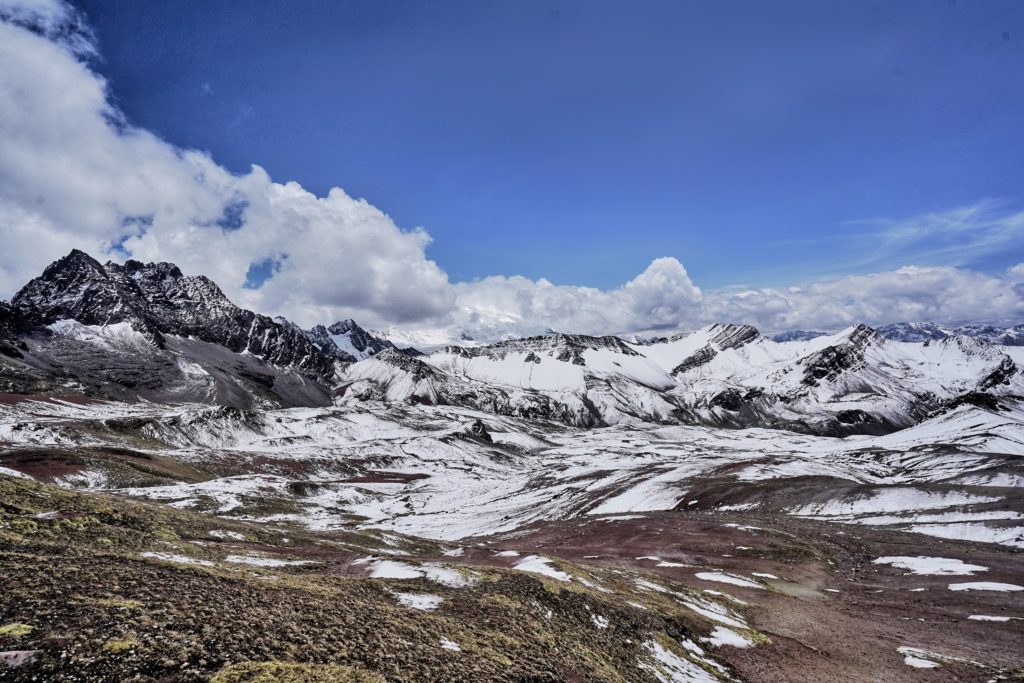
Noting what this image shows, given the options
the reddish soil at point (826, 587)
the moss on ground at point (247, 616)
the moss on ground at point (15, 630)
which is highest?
the moss on ground at point (15, 630)

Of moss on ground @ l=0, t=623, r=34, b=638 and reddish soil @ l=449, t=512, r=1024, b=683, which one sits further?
reddish soil @ l=449, t=512, r=1024, b=683

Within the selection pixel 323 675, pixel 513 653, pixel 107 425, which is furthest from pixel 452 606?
pixel 107 425

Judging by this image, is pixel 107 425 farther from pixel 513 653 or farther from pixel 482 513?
pixel 513 653

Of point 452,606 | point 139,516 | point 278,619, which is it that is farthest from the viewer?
point 139,516

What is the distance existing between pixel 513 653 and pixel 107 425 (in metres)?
205

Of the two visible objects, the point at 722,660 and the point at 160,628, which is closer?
the point at 160,628

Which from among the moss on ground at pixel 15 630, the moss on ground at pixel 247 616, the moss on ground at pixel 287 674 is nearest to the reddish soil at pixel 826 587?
the moss on ground at pixel 247 616

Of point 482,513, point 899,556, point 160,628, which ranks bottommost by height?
point 482,513

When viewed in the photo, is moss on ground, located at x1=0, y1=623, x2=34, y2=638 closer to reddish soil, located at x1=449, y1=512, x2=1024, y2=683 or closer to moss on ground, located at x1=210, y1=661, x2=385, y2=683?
moss on ground, located at x1=210, y1=661, x2=385, y2=683

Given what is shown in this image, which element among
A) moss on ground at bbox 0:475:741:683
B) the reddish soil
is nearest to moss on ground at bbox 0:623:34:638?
moss on ground at bbox 0:475:741:683

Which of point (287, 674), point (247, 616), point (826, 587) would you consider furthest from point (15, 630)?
point (826, 587)

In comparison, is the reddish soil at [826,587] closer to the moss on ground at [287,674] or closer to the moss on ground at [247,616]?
the moss on ground at [247,616]

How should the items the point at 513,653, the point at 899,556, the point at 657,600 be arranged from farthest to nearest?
the point at 899,556 → the point at 657,600 → the point at 513,653

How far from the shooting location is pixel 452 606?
2086 centimetres
